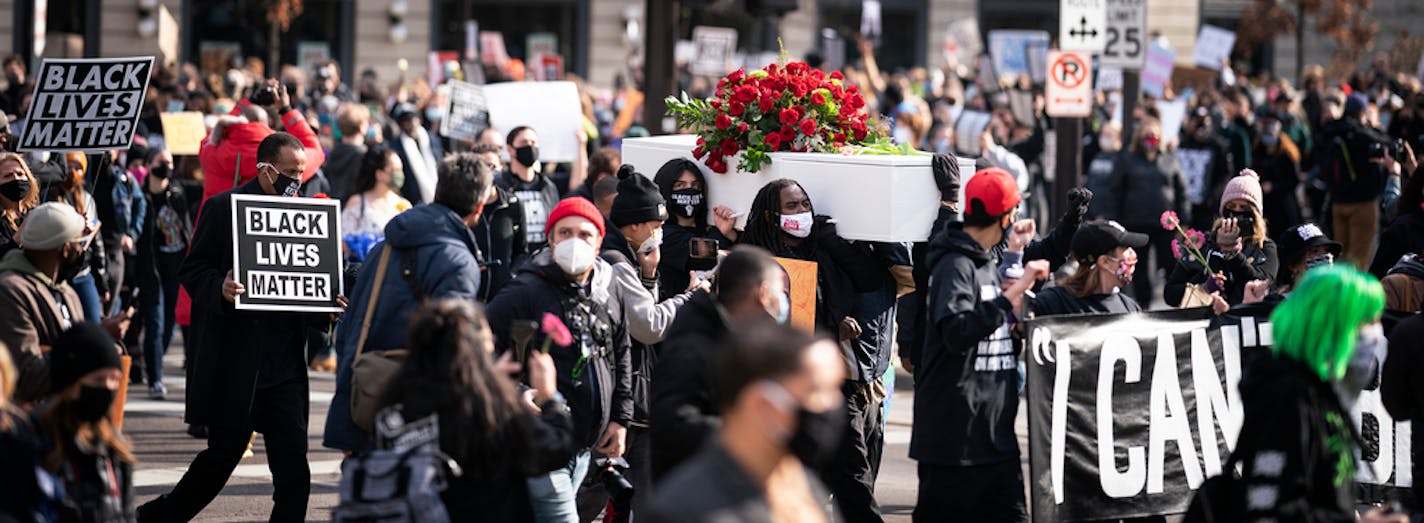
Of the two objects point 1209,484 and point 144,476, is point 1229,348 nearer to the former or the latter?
point 1209,484

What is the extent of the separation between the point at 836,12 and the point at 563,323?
120 ft

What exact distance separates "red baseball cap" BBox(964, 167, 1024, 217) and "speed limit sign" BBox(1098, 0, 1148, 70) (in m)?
9.60

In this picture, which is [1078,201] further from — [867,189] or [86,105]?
[86,105]


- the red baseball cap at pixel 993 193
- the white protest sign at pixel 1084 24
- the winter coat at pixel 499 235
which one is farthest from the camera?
the white protest sign at pixel 1084 24

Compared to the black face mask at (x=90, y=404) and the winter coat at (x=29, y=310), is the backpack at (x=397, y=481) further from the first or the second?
the winter coat at (x=29, y=310)

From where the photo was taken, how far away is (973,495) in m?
7.09

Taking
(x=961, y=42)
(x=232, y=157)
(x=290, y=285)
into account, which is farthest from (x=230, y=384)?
(x=961, y=42)

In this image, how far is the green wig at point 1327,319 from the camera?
18.0 ft

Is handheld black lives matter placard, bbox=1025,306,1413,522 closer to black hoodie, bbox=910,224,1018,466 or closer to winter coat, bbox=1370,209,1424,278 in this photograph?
black hoodie, bbox=910,224,1018,466

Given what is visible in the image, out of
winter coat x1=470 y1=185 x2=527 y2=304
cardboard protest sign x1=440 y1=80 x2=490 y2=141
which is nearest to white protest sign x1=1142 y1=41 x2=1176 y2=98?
cardboard protest sign x1=440 y1=80 x2=490 y2=141

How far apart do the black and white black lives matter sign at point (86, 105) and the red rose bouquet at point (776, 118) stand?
3.46 meters

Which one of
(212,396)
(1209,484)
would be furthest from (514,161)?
(1209,484)

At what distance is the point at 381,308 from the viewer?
6.91 meters

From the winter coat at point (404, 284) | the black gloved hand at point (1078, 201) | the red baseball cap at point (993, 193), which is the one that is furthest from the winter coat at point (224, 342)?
the black gloved hand at point (1078, 201)
